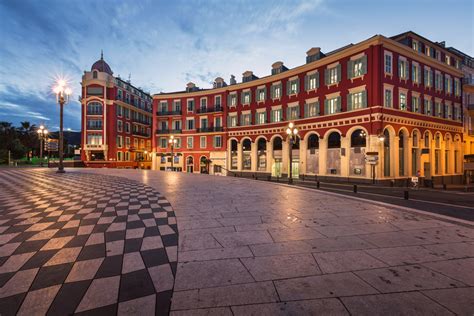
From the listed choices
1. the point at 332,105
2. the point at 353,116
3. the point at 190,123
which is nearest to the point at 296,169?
the point at 332,105

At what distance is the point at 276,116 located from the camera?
88.3ft

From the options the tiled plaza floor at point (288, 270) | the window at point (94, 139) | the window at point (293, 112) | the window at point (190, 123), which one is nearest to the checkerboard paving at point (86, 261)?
the tiled plaza floor at point (288, 270)

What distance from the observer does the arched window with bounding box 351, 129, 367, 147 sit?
1931cm

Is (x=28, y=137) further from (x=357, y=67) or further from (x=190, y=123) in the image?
(x=357, y=67)

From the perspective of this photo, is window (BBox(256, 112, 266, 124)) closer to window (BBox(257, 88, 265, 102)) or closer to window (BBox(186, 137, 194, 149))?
window (BBox(257, 88, 265, 102))

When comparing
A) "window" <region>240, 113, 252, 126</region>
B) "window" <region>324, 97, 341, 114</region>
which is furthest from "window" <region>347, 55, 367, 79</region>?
"window" <region>240, 113, 252, 126</region>

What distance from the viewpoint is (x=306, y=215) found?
6.21 m

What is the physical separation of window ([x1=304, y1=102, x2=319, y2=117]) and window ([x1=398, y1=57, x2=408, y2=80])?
319 inches

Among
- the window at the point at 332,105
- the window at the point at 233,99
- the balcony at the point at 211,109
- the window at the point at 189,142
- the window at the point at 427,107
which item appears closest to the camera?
the window at the point at 332,105

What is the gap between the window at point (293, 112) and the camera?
81.4 feet

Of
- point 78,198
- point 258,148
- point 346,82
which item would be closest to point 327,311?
point 78,198

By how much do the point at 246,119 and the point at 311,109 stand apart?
31.8 ft

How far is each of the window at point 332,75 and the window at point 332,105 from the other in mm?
1872

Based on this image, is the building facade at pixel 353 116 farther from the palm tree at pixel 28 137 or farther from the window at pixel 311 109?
the palm tree at pixel 28 137
